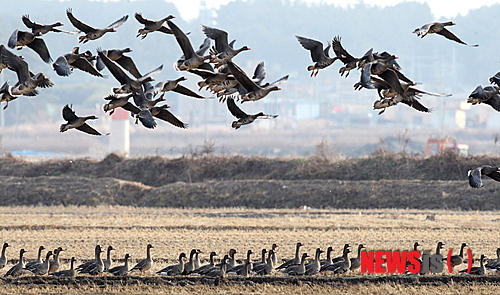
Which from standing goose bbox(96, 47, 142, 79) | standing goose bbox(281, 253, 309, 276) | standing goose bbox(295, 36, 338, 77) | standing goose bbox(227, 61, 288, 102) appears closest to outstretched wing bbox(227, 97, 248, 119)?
standing goose bbox(227, 61, 288, 102)

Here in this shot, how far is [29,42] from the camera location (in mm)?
14062

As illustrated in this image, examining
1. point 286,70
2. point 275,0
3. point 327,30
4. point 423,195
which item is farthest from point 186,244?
point 275,0

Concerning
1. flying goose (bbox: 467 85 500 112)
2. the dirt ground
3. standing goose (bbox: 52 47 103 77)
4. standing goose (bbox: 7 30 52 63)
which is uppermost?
standing goose (bbox: 7 30 52 63)

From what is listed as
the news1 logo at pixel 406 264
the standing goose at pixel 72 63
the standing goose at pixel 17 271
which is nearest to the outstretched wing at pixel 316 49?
the standing goose at pixel 72 63

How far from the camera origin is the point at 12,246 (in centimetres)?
2205

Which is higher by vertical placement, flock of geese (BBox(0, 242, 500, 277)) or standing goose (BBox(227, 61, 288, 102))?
standing goose (BBox(227, 61, 288, 102))

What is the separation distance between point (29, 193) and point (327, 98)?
96380mm

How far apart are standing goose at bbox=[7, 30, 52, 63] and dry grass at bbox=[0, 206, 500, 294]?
478cm

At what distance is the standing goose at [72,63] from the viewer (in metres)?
13.1

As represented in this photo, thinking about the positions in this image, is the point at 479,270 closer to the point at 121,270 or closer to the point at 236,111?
the point at 236,111

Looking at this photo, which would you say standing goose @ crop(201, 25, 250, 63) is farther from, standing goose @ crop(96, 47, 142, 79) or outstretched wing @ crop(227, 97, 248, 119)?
standing goose @ crop(96, 47, 142, 79)

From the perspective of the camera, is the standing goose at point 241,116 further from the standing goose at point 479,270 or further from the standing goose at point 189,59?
the standing goose at point 479,270

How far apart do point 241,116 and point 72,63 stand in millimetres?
3332

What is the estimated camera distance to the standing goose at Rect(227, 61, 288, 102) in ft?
45.7
